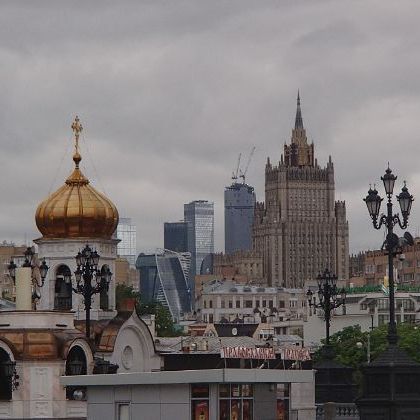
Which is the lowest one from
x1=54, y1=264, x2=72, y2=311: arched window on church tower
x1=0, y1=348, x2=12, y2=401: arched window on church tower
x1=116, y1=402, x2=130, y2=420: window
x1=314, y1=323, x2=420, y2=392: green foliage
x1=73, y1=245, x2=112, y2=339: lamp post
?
x1=116, y1=402, x2=130, y2=420: window

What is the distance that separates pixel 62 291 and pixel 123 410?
29.4 m

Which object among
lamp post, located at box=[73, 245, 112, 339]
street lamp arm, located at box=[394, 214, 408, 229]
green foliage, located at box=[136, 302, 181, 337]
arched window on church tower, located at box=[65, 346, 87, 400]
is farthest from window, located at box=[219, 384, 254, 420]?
green foliage, located at box=[136, 302, 181, 337]

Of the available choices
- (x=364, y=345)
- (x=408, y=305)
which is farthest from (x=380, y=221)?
(x=408, y=305)

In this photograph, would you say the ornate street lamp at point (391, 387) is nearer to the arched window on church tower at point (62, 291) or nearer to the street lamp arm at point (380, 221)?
the street lamp arm at point (380, 221)

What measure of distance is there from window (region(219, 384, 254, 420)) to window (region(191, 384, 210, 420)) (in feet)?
1.04

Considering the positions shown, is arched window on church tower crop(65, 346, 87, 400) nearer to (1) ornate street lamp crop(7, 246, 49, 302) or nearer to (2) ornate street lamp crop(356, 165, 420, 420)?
(1) ornate street lamp crop(7, 246, 49, 302)

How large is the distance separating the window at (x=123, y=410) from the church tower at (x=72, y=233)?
2709 centimetres

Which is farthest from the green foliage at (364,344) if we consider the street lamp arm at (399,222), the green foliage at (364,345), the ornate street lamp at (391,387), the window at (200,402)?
the window at (200,402)

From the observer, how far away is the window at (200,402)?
4288cm

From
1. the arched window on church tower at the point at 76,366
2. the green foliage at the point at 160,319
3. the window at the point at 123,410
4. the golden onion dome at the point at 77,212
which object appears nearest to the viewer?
the window at the point at 123,410

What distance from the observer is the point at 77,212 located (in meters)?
72.5

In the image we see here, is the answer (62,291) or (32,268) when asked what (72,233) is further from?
(32,268)

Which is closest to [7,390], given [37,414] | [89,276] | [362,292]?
[37,414]

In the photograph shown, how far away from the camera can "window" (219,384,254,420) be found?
141 ft
